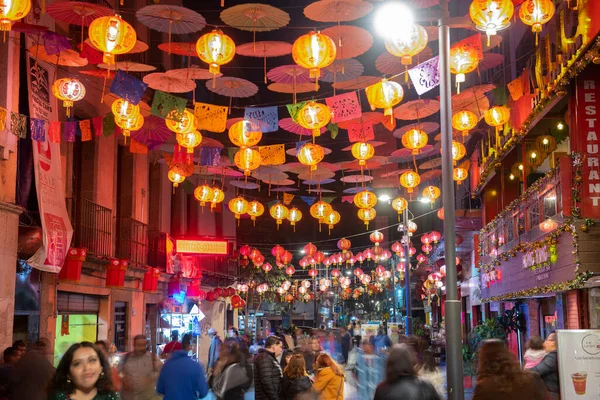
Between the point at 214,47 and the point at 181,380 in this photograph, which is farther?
the point at 214,47

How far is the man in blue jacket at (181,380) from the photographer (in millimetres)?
9133

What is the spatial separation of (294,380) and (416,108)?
8.80 m

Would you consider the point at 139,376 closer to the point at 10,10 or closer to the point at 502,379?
the point at 10,10

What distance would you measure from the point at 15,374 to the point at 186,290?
65.2ft

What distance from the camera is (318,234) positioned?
212 feet

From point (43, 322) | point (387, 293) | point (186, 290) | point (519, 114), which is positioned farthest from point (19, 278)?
point (387, 293)

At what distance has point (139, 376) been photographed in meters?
10.3

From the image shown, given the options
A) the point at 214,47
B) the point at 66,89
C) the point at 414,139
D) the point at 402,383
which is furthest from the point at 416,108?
the point at 402,383

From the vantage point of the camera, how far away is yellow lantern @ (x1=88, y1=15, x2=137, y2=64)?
10883 millimetres

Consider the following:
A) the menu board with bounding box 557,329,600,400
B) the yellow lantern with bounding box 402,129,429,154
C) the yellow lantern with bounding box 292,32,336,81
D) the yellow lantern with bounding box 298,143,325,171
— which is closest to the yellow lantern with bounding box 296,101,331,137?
the yellow lantern with bounding box 298,143,325,171

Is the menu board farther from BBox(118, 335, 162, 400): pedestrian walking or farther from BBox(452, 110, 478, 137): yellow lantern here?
BBox(452, 110, 478, 137): yellow lantern

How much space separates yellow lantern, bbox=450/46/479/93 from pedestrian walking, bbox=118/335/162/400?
7159mm

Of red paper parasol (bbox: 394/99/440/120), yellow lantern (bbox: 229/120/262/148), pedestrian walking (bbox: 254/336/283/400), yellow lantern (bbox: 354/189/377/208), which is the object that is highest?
red paper parasol (bbox: 394/99/440/120)

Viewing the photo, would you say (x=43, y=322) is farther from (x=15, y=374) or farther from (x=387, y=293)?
(x=387, y=293)
